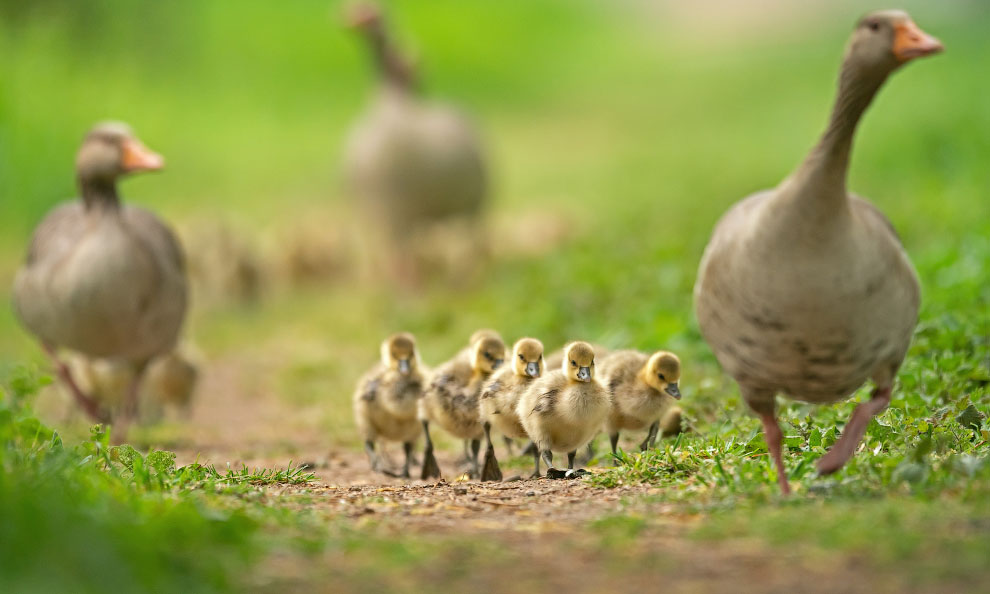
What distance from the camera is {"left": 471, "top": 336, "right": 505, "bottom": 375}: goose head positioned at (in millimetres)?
7324

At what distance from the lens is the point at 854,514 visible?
16.3ft

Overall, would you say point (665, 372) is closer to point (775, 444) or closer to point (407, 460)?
point (775, 444)

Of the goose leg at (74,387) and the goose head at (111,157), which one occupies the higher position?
the goose head at (111,157)

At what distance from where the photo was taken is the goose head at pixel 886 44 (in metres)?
5.31

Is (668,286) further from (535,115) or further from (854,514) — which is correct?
(535,115)

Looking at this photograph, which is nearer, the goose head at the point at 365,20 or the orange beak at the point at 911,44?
the orange beak at the point at 911,44

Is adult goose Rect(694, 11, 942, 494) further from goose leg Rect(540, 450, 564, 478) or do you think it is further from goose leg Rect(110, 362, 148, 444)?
goose leg Rect(110, 362, 148, 444)

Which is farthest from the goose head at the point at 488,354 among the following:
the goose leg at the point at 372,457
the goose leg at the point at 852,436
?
the goose leg at the point at 852,436

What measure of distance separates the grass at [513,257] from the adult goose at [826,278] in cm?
47

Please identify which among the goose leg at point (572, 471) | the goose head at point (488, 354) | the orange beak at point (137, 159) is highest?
the orange beak at point (137, 159)

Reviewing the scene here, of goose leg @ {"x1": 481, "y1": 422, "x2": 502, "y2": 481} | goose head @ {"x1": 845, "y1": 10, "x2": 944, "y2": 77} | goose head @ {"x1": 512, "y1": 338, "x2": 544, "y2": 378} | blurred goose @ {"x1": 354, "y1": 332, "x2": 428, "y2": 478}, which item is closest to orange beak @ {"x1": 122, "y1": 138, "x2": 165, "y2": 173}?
blurred goose @ {"x1": 354, "y1": 332, "x2": 428, "y2": 478}

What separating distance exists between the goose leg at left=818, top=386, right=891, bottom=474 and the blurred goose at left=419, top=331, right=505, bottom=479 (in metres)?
2.15

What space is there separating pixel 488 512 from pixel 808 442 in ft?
5.80

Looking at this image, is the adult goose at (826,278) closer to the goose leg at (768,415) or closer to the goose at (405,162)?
the goose leg at (768,415)
